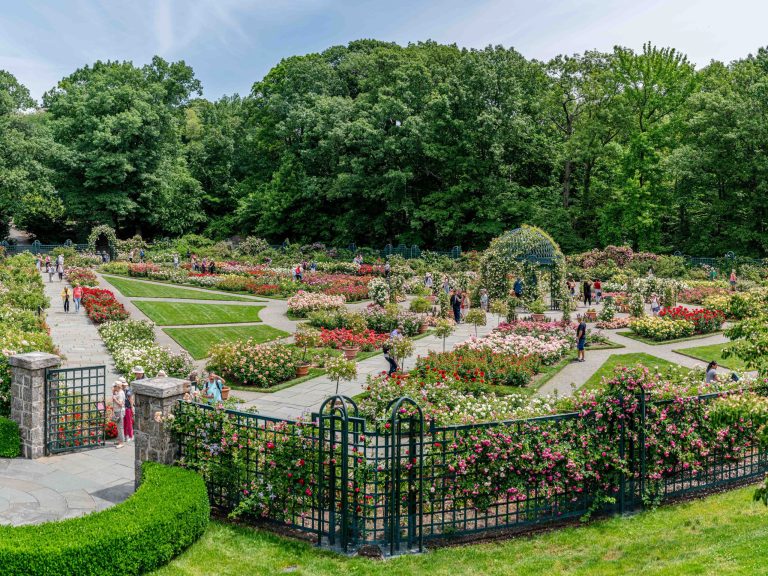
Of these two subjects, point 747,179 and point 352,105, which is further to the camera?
point 352,105

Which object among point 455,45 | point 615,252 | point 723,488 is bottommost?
point 723,488

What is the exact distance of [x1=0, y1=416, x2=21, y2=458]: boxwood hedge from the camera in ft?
37.0

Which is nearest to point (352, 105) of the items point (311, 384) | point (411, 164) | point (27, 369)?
point (411, 164)

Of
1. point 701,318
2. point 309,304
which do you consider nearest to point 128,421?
point 309,304

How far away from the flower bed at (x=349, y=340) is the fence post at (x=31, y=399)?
433 inches

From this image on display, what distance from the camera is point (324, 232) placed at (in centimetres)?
5556

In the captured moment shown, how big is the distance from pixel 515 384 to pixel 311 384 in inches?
213

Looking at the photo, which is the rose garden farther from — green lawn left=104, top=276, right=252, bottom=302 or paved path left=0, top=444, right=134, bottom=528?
green lawn left=104, top=276, right=252, bottom=302

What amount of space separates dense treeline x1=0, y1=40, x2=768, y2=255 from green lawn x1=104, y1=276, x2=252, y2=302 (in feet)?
47.1

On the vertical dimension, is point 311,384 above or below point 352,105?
below

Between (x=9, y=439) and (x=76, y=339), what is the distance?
1185 cm

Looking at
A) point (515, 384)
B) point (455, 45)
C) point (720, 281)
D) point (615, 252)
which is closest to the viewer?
point (515, 384)

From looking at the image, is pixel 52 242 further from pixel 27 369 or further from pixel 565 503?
pixel 565 503

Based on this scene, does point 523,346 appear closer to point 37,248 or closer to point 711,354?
point 711,354
